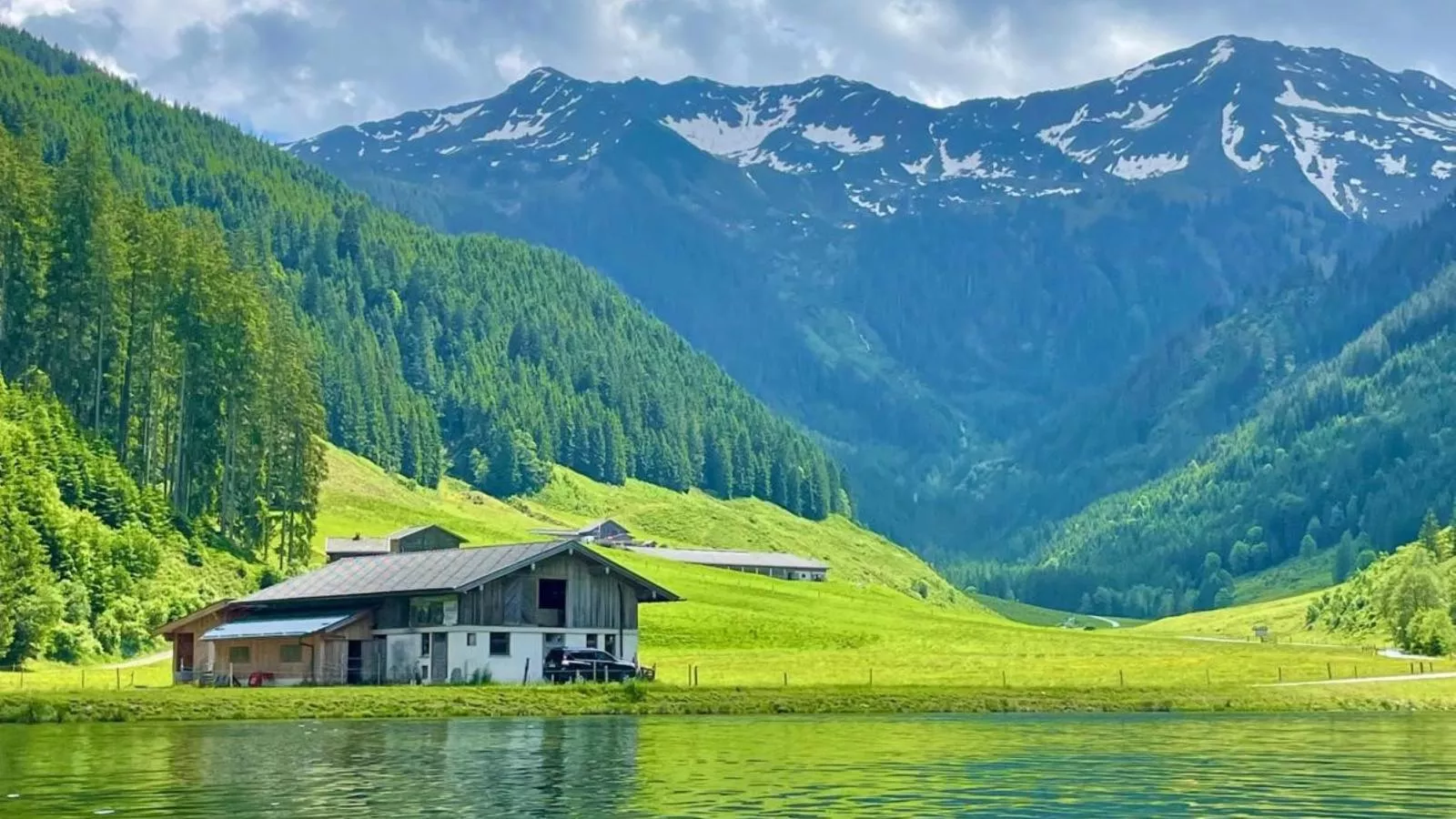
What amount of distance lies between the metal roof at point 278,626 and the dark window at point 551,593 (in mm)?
10473

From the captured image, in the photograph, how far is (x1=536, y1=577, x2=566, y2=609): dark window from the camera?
4141 inches

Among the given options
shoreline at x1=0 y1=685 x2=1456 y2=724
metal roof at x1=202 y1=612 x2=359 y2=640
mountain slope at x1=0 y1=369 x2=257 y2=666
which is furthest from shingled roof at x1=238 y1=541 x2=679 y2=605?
mountain slope at x1=0 y1=369 x2=257 y2=666

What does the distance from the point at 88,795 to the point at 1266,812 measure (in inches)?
1100

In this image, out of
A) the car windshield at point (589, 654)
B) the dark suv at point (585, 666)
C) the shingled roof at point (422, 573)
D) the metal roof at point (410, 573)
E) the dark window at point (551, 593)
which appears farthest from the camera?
the dark window at point (551, 593)

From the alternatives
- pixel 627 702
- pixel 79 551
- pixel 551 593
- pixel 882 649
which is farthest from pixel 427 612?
→ pixel 882 649

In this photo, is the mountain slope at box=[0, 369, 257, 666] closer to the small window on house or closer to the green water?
the small window on house

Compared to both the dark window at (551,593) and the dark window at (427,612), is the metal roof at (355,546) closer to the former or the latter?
the dark window at (551,593)

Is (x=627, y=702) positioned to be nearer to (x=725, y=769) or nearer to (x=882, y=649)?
(x=725, y=769)

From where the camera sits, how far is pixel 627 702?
84.8 meters

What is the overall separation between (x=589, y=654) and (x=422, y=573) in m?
10.9

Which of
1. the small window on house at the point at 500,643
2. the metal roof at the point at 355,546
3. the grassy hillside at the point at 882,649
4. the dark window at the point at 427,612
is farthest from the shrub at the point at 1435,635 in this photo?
the metal roof at the point at 355,546

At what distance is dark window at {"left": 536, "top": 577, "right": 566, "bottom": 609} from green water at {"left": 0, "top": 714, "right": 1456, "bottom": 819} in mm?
29140

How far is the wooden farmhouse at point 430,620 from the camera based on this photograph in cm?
10119

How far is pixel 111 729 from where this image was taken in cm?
6900
